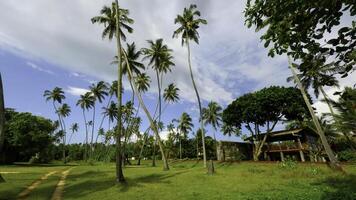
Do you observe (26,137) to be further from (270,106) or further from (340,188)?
(340,188)

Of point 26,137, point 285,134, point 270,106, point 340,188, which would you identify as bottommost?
point 340,188

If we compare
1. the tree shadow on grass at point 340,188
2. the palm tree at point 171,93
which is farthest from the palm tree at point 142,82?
the tree shadow on grass at point 340,188

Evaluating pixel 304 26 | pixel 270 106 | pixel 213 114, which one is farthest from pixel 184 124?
pixel 304 26

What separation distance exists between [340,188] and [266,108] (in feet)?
94.9

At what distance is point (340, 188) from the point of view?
16062mm

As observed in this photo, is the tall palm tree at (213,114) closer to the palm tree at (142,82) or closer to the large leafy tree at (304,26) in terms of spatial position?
the palm tree at (142,82)

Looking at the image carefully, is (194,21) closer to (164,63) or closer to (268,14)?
(164,63)

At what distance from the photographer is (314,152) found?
39.6 m

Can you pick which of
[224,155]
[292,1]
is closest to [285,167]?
[224,155]

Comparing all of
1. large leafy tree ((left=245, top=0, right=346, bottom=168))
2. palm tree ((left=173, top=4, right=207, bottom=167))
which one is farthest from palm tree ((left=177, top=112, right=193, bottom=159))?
large leafy tree ((left=245, top=0, right=346, bottom=168))

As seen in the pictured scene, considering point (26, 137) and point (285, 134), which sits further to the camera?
point (26, 137)

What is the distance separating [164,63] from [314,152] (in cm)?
2560

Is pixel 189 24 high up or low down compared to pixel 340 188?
up

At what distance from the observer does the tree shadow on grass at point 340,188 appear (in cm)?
1252
